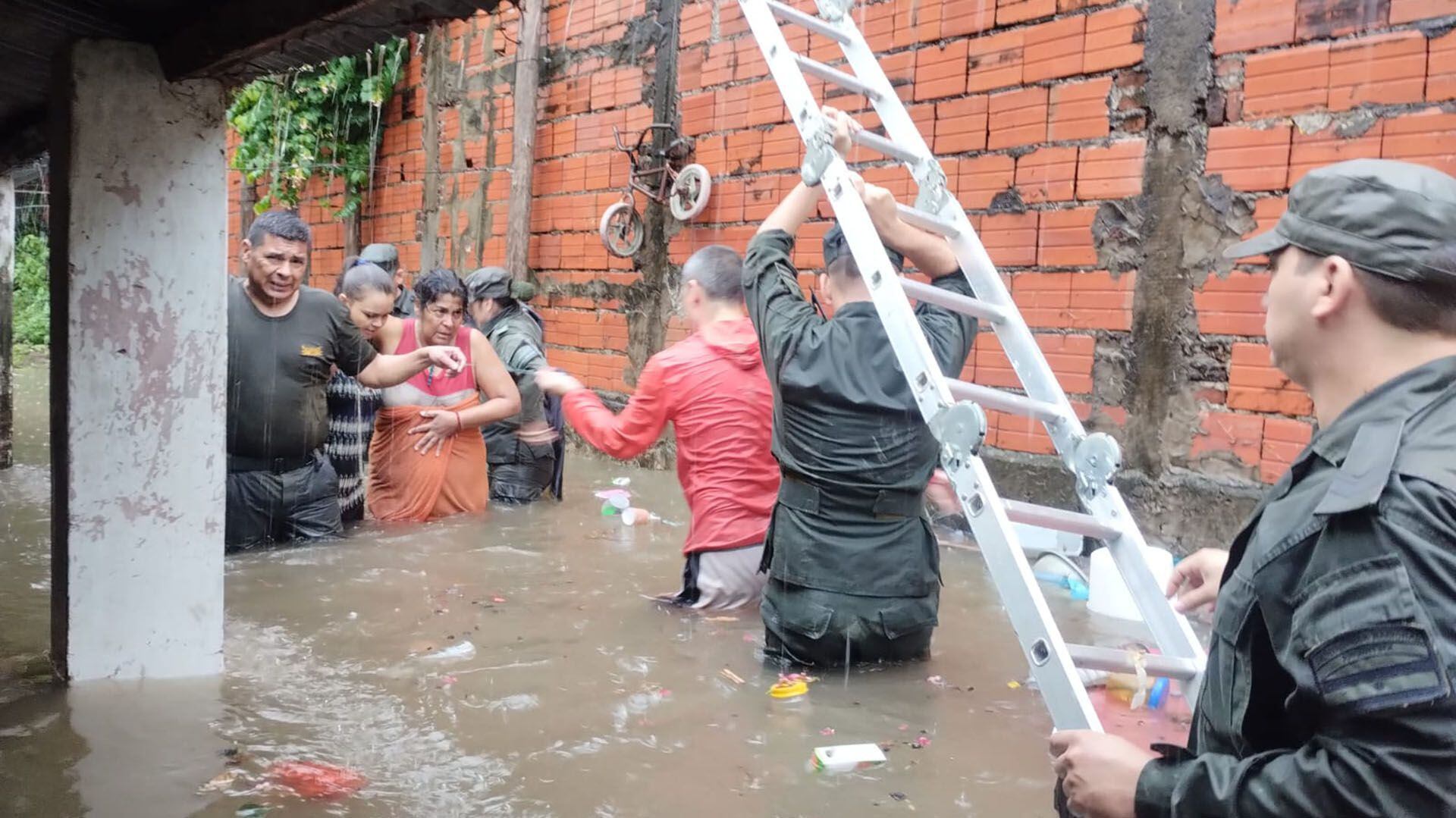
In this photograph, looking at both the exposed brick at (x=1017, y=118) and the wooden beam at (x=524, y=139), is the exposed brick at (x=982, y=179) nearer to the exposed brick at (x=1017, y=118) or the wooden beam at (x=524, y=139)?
the exposed brick at (x=1017, y=118)

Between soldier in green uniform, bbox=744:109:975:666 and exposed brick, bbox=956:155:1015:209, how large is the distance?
2.01 meters

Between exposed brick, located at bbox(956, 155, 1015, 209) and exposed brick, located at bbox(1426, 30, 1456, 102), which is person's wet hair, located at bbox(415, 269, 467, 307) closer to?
exposed brick, located at bbox(956, 155, 1015, 209)

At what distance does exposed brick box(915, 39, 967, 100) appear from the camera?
532 cm

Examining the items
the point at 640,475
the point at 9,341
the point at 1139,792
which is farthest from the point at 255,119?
the point at 1139,792

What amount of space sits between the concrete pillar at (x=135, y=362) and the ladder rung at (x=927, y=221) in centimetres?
207

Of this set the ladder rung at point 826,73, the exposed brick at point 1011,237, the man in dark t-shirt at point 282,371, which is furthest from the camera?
the exposed brick at point 1011,237

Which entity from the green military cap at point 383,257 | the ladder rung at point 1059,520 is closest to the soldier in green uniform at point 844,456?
the ladder rung at point 1059,520

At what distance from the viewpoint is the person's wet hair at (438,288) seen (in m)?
5.38

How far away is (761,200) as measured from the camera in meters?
6.46

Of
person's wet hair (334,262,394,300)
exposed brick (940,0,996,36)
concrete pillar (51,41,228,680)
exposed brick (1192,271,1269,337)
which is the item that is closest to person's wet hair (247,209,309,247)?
person's wet hair (334,262,394,300)

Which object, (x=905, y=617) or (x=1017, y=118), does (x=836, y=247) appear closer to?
(x=905, y=617)

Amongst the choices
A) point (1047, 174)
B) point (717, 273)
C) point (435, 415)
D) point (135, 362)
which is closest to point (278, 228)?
point (435, 415)

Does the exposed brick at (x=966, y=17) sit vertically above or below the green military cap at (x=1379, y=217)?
above

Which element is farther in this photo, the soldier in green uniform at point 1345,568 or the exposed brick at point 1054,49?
the exposed brick at point 1054,49
